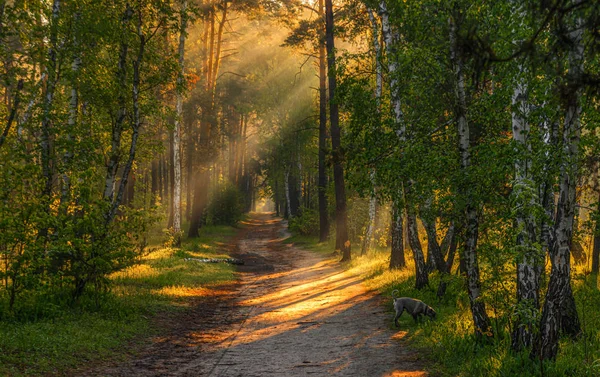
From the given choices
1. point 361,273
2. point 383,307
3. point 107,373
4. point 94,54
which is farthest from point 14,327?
point 361,273

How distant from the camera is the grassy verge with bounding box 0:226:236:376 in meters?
7.20

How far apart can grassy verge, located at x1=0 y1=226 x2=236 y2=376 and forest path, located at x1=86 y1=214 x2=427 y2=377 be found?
0.64 meters

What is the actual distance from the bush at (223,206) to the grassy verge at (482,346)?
33.6 metres

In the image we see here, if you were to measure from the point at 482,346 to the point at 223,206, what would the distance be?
128 feet

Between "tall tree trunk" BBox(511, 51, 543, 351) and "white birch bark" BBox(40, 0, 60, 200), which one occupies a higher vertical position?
"white birch bark" BBox(40, 0, 60, 200)

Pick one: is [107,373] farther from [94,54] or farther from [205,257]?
[205,257]

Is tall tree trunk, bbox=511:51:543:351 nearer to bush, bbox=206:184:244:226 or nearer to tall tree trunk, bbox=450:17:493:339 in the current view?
tall tree trunk, bbox=450:17:493:339

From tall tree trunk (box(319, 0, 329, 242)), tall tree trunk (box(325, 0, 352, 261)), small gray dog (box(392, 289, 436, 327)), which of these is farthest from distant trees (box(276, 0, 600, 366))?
tall tree trunk (box(319, 0, 329, 242))

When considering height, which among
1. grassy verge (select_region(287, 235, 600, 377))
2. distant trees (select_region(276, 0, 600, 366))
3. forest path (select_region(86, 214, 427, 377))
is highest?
distant trees (select_region(276, 0, 600, 366))

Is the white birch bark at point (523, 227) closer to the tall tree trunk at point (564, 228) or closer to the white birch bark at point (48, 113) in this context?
the tall tree trunk at point (564, 228)

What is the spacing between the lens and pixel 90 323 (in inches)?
370

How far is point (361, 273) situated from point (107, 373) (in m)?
11.6

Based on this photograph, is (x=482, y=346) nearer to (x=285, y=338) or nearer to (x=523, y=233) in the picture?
(x=523, y=233)

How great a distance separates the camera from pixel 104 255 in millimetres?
10297
